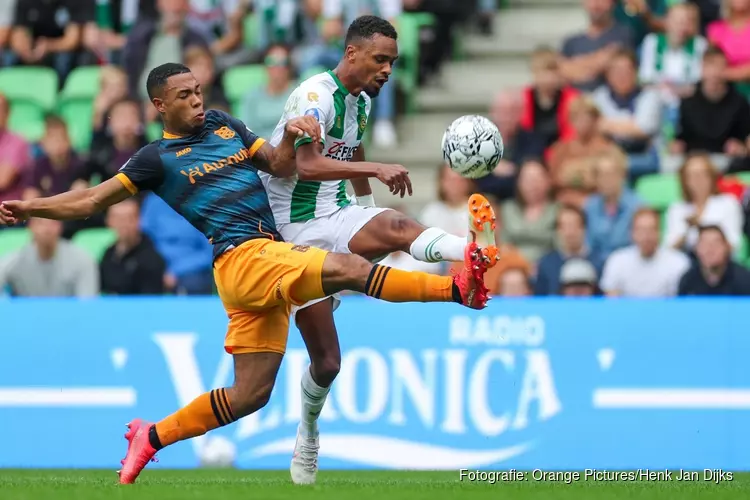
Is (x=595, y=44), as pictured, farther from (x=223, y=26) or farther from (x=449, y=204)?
(x=223, y=26)

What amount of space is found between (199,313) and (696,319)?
13.9ft

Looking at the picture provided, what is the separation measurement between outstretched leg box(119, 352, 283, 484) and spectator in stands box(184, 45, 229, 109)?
312 inches

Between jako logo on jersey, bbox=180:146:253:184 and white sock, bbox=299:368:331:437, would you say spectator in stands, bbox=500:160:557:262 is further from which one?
jako logo on jersey, bbox=180:146:253:184

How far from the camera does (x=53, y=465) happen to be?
42.8 feet

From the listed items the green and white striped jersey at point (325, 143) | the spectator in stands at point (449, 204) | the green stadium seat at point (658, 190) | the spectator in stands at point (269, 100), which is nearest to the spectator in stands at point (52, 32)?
the spectator in stands at point (269, 100)

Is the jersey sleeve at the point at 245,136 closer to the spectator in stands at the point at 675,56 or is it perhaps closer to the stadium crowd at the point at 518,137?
the stadium crowd at the point at 518,137

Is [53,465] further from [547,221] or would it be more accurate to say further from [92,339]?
[547,221]

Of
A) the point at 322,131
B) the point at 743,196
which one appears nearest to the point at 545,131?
the point at 743,196

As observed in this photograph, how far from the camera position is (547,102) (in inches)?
632

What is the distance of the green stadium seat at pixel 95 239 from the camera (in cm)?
1573

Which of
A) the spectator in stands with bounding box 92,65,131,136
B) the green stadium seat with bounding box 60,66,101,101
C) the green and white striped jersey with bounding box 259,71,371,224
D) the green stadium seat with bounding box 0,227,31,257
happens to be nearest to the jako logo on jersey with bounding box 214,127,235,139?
the green and white striped jersey with bounding box 259,71,371,224

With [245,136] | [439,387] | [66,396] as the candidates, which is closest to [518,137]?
[439,387]

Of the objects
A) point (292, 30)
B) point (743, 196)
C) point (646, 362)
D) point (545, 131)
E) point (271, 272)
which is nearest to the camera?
point (271, 272)

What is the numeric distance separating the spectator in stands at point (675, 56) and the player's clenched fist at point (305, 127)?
7374 millimetres
